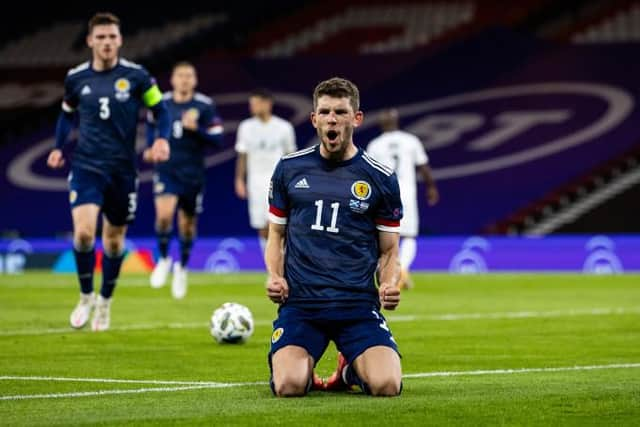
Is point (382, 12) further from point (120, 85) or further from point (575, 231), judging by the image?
point (120, 85)

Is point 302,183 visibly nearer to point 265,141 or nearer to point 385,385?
point 385,385

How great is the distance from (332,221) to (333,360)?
2167mm

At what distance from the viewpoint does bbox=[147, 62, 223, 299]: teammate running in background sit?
1761 cm

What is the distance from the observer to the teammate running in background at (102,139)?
1213 centimetres

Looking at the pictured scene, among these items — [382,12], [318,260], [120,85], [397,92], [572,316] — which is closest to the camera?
[318,260]

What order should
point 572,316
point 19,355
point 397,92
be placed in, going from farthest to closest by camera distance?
point 397,92
point 572,316
point 19,355

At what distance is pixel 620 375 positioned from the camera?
8969 millimetres

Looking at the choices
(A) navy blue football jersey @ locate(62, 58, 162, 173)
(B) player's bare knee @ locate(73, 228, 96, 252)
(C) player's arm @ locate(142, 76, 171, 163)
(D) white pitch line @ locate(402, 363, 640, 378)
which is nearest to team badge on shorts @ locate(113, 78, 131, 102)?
(A) navy blue football jersey @ locate(62, 58, 162, 173)

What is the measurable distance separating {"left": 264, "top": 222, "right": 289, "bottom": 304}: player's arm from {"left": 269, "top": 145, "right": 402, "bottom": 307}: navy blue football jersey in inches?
2.2

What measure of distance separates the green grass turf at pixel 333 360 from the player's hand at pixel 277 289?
53cm

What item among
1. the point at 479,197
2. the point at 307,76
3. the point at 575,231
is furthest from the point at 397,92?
the point at 575,231

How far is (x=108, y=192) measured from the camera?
12391 millimetres

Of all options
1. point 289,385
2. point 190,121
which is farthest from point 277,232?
point 190,121

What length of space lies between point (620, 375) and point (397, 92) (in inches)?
1017
